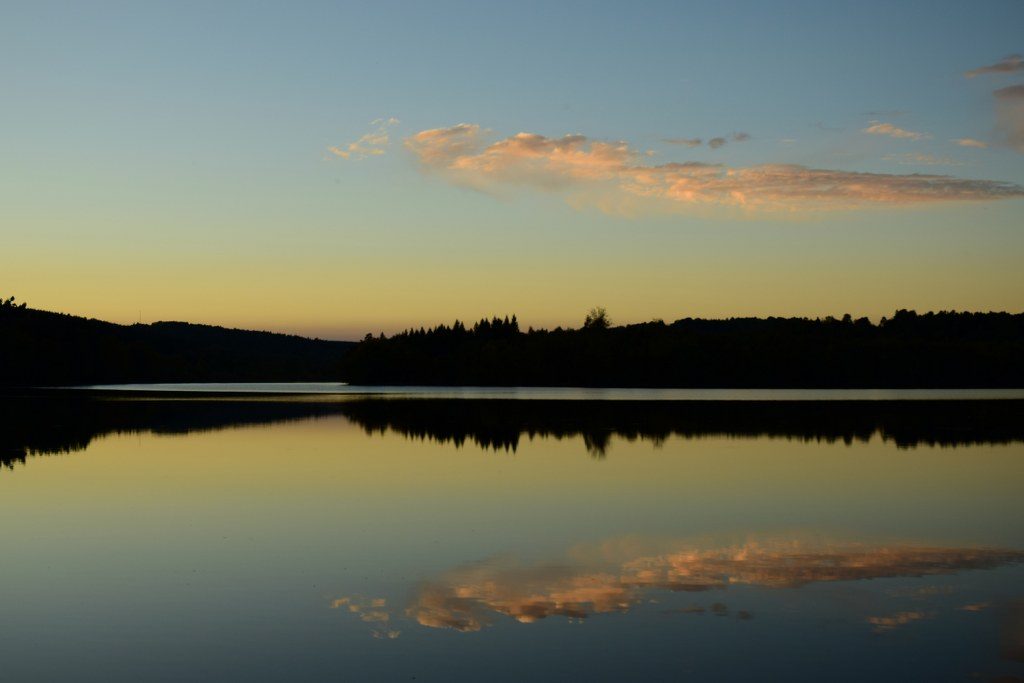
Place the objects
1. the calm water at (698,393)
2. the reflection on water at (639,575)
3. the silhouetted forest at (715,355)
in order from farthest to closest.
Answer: the silhouetted forest at (715,355) → the calm water at (698,393) → the reflection on water at (639,575)

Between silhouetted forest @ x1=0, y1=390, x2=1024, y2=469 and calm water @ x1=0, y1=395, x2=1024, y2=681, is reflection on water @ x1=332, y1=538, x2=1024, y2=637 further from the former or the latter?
silhouetted forest @ x1=0, y1=390, x2=1024, y2=469

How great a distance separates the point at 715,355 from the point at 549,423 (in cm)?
10608

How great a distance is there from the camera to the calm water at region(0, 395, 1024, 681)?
33.5 feet

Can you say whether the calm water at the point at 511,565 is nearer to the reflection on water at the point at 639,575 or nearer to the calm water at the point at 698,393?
the reflection on water at the point at 639,575

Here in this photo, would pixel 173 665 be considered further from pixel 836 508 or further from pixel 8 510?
pixel 836 508

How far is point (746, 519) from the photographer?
64.1ft

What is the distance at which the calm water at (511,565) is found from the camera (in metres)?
10.2

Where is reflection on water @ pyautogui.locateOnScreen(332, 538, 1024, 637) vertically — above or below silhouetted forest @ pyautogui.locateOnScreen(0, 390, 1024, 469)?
below

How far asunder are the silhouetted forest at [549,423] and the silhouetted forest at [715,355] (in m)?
78.0

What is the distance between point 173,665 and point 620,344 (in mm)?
152790

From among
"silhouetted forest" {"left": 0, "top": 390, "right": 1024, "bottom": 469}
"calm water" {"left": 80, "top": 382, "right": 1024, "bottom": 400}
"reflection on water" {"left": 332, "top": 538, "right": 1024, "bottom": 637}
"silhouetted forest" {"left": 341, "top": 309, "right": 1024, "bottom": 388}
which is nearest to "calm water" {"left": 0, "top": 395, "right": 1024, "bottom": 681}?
"reflection on water" {"left": 332, "top": 538, "right": 1024, "bottom": 637}

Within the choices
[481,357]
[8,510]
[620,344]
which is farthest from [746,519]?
[481,357]

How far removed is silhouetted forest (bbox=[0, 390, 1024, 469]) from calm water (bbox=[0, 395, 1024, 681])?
6151 millimetres

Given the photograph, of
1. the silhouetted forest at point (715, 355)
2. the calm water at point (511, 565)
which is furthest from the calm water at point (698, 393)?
the calm water at point (511, 565)
